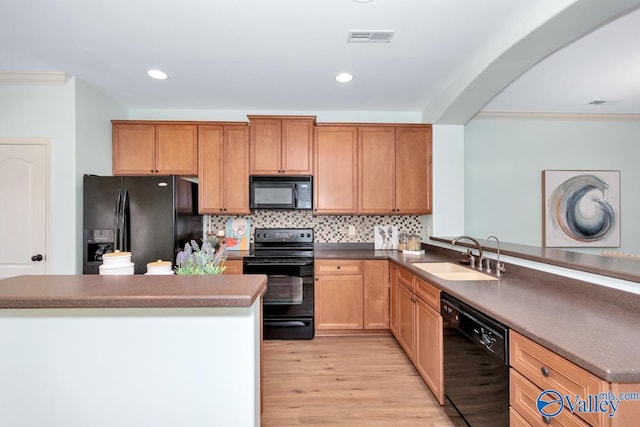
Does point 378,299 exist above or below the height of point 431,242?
below

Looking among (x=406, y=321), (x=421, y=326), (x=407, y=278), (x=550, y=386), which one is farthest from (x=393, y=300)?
(x=550, y=386)

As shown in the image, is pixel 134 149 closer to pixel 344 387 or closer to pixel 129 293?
pixel 129 293

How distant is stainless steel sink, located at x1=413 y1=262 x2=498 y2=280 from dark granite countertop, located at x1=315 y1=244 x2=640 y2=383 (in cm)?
20

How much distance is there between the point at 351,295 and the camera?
Result: 3.18 m

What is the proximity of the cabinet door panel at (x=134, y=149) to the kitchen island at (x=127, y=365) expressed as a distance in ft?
8.36

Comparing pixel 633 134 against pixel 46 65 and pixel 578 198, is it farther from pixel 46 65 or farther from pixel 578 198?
pixel 46 65

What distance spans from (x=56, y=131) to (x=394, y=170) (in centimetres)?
336

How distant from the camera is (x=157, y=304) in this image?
3.24 ft

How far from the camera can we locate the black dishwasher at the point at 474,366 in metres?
1.34

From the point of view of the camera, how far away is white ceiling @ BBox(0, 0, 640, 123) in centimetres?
182

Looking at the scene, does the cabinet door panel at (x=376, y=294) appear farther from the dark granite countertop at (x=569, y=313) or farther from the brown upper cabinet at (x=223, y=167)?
the brown upper cabinet at (x=223, y=167)

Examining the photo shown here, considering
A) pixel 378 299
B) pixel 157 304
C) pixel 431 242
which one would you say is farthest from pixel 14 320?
pixel 431 242

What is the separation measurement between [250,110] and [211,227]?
1.49 metres

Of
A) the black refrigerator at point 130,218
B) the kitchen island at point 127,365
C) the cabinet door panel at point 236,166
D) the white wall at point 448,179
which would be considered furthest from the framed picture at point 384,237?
the kitchen island at point 127,365
